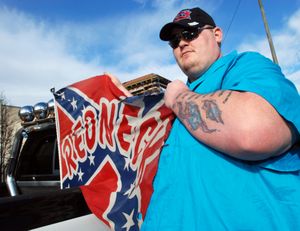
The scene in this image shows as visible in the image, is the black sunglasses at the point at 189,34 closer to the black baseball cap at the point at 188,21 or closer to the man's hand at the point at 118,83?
the black baseball cap at the point at 188,21

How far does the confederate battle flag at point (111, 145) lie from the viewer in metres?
2.05

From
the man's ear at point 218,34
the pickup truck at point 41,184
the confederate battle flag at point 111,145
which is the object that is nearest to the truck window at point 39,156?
the pickup truck at point 41,184

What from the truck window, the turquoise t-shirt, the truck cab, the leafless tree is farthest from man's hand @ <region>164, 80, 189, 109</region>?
the leafless tree

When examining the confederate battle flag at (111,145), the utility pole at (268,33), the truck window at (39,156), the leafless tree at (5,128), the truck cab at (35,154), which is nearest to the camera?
the confederate battle flag at (111,145)

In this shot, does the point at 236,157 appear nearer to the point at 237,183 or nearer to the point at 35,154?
the point at 237,183

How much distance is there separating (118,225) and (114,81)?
3.41ft

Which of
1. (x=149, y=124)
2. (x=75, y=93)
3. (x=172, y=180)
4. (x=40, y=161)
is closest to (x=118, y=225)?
(x=149, y=124)

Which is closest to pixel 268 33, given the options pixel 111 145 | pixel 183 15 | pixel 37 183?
pixel 37 183

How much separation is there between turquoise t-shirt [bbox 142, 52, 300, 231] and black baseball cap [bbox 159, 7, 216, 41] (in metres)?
0.39

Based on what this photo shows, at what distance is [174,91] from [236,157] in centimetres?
49

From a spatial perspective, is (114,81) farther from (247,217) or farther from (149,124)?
(247,217)

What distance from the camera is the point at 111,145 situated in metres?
2.38

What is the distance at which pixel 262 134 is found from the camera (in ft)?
3.89

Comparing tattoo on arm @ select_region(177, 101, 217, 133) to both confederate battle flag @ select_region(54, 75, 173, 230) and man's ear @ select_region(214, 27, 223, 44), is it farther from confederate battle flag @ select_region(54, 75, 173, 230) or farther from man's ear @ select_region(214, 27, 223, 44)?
man's ear @ select_region(214, 27, 223, 44)
